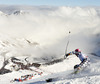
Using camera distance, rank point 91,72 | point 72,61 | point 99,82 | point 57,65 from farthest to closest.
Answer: point 72,61, point 57,65, point 91,72, point 99,82

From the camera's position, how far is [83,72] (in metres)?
26.6

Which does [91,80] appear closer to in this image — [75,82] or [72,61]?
[75,82]

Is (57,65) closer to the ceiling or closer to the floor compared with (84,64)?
closer to the ceiling

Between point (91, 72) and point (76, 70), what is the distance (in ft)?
8.72

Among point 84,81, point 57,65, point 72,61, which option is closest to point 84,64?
point 84,81

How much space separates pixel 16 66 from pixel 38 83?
159303mm

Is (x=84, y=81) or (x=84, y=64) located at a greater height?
(x=84, y=64)

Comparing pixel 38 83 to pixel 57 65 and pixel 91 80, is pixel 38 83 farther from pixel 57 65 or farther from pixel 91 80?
pixel 57 65

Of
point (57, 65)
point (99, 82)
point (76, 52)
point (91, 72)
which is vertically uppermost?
point (57, 65)

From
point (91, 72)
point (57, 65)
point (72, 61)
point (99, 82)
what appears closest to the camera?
point (99, 82)

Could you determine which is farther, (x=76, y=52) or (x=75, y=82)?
(x=76, y=52)

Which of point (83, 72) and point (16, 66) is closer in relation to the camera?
point (83, 72)

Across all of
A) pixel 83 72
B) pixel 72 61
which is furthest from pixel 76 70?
pixel 72 61

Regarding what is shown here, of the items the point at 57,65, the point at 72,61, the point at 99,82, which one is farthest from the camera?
the point at 72,61
